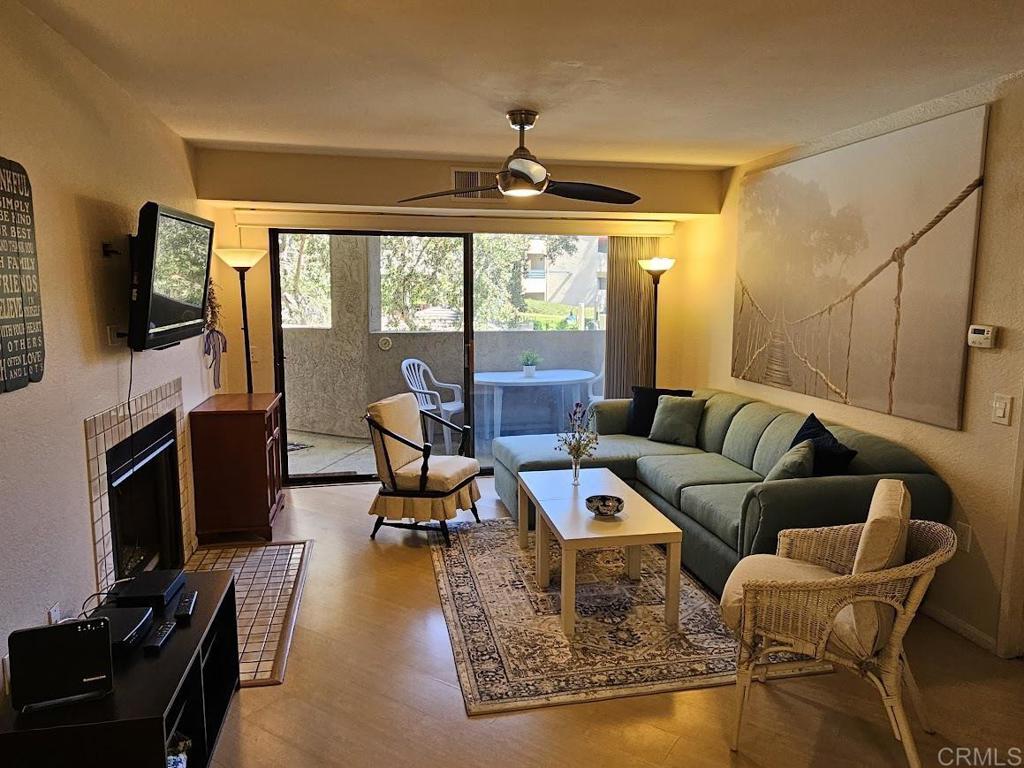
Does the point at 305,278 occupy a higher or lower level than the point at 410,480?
higher

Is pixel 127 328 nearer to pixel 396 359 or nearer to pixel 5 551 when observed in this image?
pixel 5 551

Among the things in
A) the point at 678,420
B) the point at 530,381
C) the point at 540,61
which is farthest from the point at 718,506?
the point at 530,381

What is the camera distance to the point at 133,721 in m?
1.79

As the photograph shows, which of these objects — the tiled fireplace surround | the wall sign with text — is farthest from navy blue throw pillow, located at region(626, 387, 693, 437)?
the wall sign with text

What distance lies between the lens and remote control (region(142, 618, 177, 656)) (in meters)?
2.11

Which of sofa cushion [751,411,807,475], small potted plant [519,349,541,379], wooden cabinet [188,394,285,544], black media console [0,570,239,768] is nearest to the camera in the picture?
black media console [0,570,239,768]

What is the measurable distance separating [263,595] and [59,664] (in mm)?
1695

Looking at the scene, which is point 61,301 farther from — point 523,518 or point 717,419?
point 717,419

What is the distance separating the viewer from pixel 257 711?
8.43 feet

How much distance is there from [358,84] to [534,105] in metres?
0.86

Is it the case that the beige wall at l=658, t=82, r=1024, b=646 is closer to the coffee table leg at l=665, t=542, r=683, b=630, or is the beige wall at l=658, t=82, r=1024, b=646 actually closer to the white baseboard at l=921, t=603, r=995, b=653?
the white baseboard at l=921, t=603, r=995, b=653

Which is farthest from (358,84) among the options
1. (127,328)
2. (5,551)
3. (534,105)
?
(5,551)

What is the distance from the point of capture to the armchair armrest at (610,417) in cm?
522

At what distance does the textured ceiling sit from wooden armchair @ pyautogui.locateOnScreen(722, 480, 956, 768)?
67.4 inches
